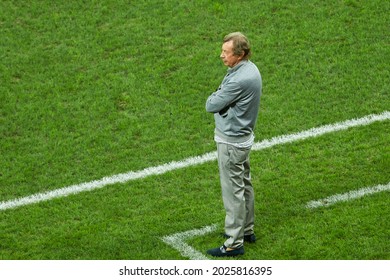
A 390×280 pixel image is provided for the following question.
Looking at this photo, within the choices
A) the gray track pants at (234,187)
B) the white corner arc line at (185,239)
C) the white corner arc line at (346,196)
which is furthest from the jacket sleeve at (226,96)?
the white corner arc line at (346,196)

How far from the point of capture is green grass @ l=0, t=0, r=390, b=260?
10.6 metres

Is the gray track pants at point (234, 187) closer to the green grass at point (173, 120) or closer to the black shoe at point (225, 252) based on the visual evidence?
the black shoe at point (225, 252)

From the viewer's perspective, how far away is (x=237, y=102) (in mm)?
9562

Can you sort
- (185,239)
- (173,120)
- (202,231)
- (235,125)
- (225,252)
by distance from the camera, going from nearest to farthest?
(235,125), (225,252), (185,239), (202,231), (173,120)

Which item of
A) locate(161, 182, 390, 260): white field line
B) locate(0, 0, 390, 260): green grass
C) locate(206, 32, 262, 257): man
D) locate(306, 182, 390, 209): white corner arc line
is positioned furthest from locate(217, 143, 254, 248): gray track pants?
locate(306, 182, 390, 209): white corner arc line

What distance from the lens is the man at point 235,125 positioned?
9477 mm

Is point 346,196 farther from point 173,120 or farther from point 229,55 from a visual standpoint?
point 173,120

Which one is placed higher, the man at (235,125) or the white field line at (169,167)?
the man at (235,125)

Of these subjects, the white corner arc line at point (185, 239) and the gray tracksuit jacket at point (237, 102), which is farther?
the white corner arc line at point (185, 239)

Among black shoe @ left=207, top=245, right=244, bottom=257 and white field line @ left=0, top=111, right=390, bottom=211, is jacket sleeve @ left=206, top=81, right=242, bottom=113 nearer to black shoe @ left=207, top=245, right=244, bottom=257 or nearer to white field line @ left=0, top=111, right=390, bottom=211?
black shoe @ left=207, top=245, right=244, bottom=257

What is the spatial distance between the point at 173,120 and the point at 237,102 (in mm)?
3850

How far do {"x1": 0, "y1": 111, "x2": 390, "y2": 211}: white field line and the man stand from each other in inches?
92.9

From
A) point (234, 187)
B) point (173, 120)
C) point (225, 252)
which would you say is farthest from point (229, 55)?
point (173, 120)
